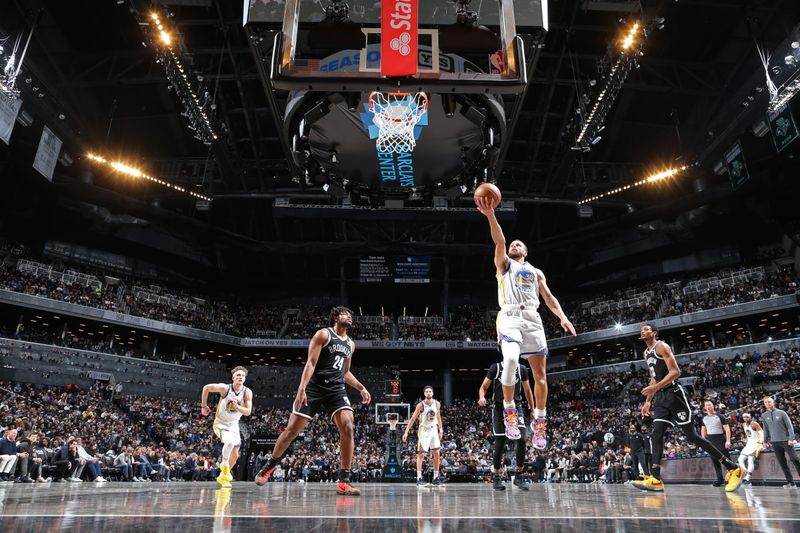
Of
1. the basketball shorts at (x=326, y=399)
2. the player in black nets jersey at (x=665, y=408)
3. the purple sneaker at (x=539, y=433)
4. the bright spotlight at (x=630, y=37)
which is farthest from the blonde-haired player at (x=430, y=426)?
the bright spotlight at (x=630, y=37)

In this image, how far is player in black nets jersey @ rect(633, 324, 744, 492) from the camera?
6.37m

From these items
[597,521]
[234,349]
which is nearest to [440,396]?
[234,349]

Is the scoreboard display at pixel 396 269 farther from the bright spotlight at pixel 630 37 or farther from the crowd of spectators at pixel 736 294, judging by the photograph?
the bright spotlight at pixel 630 37

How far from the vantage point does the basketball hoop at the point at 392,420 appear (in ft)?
86.1

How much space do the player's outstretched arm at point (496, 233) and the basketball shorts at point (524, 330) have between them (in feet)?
1.75

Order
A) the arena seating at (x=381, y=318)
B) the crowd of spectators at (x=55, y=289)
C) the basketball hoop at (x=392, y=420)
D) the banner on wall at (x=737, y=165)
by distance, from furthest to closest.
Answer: the arena seating at (x=381, y=318) < the crowd of spectators at (x=55, y=289) < the basketball hoop at (x=392, y=420) < the banner on wall at (x=737, y=165)

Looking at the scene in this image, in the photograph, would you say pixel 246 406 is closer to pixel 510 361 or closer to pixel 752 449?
pixel 510 361

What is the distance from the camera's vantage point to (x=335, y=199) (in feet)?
87.9

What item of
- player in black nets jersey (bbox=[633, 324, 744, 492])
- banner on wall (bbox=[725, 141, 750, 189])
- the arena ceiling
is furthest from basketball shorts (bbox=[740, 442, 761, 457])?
banner on wall (bbox=[725, 141, 750, 189])

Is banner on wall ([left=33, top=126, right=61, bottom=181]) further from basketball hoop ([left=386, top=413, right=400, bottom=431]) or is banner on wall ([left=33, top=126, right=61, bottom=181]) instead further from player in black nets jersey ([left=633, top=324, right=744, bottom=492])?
player in black nets jersey ([left=633, top=324, right=744, bottom=492])

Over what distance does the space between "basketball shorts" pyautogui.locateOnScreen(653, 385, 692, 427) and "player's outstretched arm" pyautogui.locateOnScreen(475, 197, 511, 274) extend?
9.59 ft

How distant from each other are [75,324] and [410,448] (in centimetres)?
2193

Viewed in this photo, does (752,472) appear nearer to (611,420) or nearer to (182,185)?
(611,420)

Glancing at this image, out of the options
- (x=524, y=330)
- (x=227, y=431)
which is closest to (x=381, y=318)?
(x=227, y=431)
